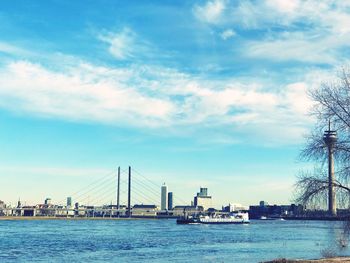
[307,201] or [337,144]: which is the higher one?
[337,144]

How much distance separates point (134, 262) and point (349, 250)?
73.9ft

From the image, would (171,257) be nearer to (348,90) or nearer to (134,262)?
(134,262)

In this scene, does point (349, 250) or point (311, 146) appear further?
point (349, 250)

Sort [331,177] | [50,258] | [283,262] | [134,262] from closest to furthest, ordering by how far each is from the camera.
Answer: [331,177], [283,262], [134,262], [50,258]

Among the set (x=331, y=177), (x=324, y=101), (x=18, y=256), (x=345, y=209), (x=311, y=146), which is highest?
(x=324, y=101)

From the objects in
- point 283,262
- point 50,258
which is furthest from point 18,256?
point 283,262

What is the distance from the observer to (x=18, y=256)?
55.2 m

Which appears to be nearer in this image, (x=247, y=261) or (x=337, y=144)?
(x=337, y=144)

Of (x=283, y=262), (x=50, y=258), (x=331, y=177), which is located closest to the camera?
(x=331, y=177)

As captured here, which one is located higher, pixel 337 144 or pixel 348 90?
pixel 348 90

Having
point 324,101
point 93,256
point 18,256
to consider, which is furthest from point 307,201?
point 18,256

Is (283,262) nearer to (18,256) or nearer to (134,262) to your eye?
(134,262)

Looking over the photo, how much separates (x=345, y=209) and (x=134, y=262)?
23.5 meters

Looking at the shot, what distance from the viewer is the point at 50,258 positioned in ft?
172
